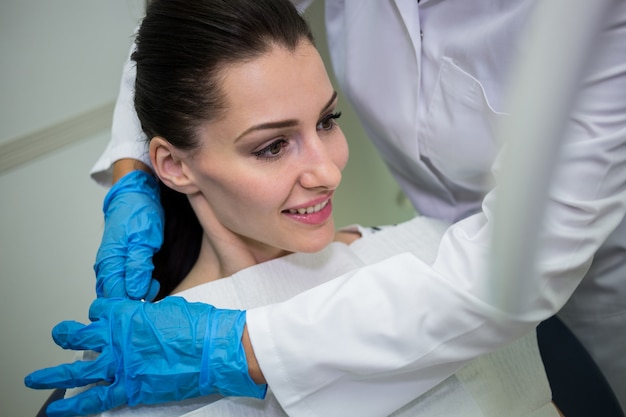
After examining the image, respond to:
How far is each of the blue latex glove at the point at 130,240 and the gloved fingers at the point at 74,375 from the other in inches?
6.3

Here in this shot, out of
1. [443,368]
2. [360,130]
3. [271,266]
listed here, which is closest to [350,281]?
[443,368]

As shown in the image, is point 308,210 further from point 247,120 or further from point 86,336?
point 86,336

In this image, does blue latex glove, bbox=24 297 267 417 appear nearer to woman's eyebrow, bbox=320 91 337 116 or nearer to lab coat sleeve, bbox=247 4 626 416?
lab coat sleeve, bbox=247 4 626 416

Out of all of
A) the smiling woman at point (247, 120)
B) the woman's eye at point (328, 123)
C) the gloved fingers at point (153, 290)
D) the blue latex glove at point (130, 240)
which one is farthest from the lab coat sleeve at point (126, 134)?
the woman's eye at point (328, 123)

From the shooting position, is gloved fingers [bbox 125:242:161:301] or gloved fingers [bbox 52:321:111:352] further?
gloved fingers [bbox 125:242:161:301]

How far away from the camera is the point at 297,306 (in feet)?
2.68

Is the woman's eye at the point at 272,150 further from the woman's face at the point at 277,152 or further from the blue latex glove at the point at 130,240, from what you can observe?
the blue latex glove at the point at 130,240

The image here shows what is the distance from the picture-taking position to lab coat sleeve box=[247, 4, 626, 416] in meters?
0.77

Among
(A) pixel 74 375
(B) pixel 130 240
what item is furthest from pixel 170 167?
(A) pixel 74 375

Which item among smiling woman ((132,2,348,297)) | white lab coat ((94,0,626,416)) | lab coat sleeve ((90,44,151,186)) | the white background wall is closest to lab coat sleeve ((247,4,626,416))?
white lab coat ((94,0,626,416))

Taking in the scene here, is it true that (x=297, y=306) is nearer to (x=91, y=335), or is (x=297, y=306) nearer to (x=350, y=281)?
(x=350, y=281)

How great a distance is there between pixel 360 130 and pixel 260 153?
37.0 inches

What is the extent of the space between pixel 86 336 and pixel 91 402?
0.10m

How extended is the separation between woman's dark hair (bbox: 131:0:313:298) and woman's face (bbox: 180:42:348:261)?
2 centimetres
